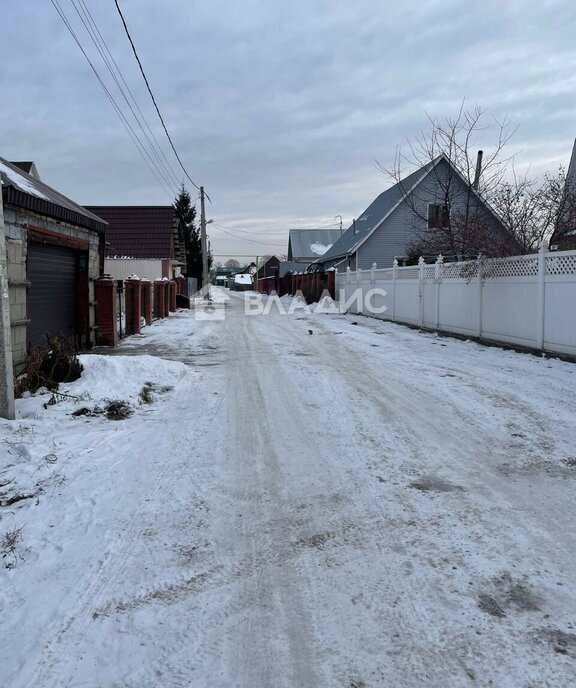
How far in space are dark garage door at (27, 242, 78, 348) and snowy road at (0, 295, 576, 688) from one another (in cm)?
383

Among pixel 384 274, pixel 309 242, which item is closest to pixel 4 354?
pixel 384 274

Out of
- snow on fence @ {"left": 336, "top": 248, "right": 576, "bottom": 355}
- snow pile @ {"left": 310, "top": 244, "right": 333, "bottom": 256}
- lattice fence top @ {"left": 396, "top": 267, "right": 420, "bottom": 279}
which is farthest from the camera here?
snow pile @ {"left": 310, "top": 244, "right": 333, "bottom": 256}

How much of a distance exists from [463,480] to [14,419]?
4.17 meters

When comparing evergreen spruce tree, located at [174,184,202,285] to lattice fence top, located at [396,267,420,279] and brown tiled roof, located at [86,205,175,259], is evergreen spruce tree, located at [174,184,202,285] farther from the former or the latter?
lattice fence top, located at [396,267,420,279]

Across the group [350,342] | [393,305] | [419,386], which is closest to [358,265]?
[393,305]

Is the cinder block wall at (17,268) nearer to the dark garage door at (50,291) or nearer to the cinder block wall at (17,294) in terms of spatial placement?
the cinder block wall at (17,294)

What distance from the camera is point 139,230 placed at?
3072cm

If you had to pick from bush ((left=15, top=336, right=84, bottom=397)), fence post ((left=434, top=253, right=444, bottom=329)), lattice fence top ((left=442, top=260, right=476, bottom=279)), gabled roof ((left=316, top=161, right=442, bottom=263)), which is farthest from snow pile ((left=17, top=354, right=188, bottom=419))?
gabled roof ((left=316, top=161, right=442, bottom=263))

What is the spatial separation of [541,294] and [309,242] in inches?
2080

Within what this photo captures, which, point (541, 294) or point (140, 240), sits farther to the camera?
point (140, 240)

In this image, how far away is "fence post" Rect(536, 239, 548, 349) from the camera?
9.62 m

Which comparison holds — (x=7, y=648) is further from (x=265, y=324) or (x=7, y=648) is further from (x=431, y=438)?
(x=265, y=324)

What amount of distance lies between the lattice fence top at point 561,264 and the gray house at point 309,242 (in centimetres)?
5053

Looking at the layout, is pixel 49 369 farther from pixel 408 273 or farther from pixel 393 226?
pixel 393 226
